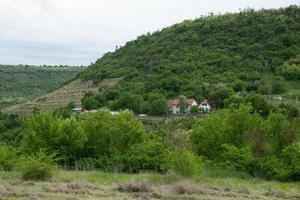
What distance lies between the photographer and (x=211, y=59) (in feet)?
303

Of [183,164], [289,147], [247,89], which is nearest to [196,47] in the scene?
[247,89]

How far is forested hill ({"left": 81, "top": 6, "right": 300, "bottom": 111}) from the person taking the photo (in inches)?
3290

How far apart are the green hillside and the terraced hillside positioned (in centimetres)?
2928

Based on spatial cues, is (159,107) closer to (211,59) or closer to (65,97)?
(211,59)

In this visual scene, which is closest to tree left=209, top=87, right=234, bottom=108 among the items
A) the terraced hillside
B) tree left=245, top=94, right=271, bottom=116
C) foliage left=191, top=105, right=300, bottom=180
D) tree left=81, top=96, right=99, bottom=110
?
tree left=245, top=94, right=271, bottom=116

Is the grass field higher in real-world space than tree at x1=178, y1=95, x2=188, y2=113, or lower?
lower

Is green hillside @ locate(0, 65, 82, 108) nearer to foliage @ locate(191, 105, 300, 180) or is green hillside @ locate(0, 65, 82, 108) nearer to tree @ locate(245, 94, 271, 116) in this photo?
tree @ locate(245, 94, 271, 116)

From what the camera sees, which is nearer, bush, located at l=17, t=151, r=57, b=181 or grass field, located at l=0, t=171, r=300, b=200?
grass field, located at l=0, t=171, r=300, b=200

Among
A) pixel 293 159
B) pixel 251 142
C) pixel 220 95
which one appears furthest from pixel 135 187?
pixel 220 95

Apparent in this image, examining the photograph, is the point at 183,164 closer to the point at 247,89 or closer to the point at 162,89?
the point at 247,89

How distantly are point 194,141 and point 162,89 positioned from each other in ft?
171

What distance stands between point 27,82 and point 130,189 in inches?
6202

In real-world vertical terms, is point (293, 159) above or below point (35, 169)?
below

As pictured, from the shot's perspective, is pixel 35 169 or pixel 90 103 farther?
pixel 90 103
